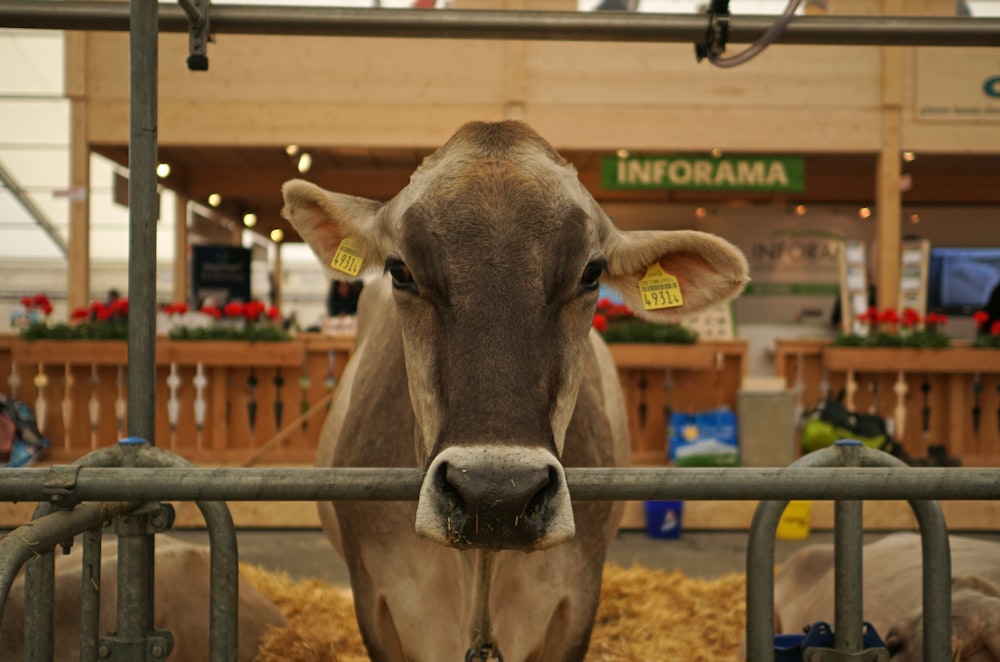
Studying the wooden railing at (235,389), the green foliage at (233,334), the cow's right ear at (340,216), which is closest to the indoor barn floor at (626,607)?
the cow's right ear at (340,216)

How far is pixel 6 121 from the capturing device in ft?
64.7

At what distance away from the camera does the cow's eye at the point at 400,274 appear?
6.48 feet

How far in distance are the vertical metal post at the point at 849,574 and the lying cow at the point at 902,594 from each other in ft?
2.17

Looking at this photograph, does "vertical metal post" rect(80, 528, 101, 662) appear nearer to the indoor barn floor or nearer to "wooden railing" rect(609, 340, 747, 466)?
the indoor barn floor

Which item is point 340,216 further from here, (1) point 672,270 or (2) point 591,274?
(1) point 672,270

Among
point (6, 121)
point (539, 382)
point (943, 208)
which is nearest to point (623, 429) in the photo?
point (539, 382)

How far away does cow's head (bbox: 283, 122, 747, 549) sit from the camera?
1.51 meters

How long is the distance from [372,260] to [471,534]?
43.5 inches

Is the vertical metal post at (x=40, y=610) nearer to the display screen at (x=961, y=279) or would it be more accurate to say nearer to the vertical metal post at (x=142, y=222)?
the vertical metal post at (x=142, y=222)

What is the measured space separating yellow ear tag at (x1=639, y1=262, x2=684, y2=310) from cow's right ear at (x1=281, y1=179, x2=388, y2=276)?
70cm

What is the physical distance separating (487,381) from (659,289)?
0.86 m

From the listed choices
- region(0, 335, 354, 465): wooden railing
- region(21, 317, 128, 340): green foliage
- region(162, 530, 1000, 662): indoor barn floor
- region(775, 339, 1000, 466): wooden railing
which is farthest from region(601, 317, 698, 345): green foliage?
region(21, 317, 128, 340): green foliage

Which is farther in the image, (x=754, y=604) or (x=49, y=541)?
(x=754, y=604)

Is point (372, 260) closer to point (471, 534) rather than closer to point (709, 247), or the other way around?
point (709, 247)
